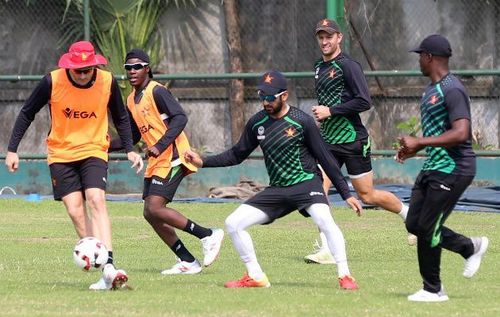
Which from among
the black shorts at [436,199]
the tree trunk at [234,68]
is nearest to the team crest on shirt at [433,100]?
the black shorts at [436,199]

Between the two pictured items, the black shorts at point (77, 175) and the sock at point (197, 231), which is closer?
the black shorts at point (77, 175)

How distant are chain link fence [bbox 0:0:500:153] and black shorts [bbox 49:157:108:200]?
9778 millimetres

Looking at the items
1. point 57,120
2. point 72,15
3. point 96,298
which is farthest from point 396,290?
point 72,15

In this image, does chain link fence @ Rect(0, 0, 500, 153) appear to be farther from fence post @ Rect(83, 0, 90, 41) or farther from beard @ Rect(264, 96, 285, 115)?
beard @ Rect(264, 96, 285, 115)

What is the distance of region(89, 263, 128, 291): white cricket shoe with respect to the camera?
9.97 m

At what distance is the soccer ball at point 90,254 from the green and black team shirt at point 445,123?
2.52 m

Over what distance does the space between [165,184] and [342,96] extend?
2.08 m

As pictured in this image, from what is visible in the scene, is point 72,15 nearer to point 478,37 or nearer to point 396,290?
point 478,37

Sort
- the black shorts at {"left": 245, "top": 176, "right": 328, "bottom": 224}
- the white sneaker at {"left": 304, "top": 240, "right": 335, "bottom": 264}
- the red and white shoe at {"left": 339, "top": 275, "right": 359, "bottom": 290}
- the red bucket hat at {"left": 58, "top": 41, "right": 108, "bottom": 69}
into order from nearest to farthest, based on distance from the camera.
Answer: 1. the red and white shoe at {"left": 339, "top": 275, "right": 359, "bottom": 290}
2. the black shorts at {"left": 245, "top": 176, "right": 328, "bottom": 224}
3. the red bucket hat at {"left": 58, "top": 41, "right": 108, "bottom": 69}
4. the white sneaker at {"left": 304, "top": 240, "right": 335, "bottom": 264}

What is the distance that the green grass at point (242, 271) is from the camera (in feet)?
29.5

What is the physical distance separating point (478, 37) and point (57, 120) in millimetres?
11159

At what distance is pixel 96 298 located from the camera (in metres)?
9.57

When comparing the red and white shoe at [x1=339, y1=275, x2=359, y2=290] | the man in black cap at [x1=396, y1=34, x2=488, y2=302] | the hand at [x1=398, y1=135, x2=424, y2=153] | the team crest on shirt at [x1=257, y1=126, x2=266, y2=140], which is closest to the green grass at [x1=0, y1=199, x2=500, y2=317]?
the red and white shoe at [x1=339, y1=275, x2=359, y2=290]

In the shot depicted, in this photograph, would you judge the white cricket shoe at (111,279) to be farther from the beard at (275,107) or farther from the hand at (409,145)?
the hand at (409,145)
